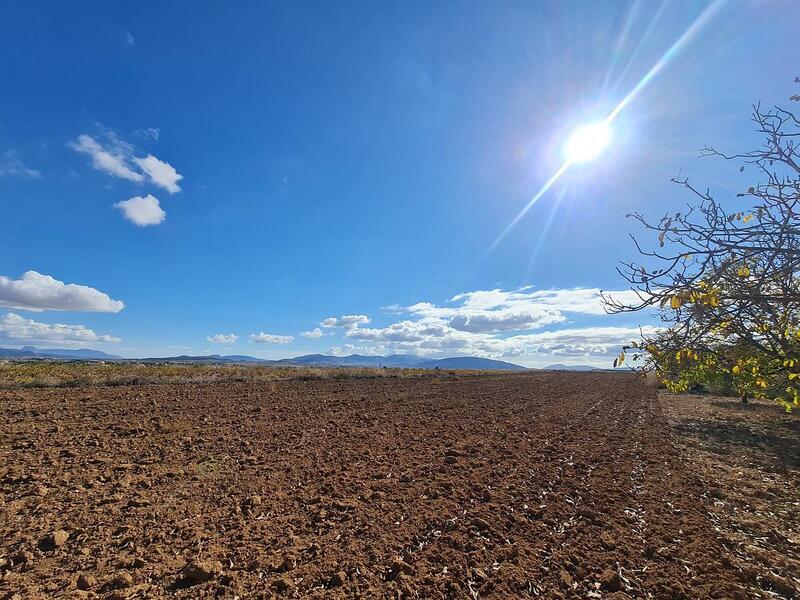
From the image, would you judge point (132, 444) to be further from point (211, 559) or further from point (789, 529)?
point (789, 529)

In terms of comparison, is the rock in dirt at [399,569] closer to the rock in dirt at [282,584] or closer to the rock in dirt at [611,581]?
the rock in dirt at [282,584]

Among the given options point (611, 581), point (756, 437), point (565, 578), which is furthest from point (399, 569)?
point (756, 437)

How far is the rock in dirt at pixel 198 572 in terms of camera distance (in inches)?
176

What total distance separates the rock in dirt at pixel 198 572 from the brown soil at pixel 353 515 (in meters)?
0.02

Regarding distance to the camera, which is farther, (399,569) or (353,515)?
(353,515)

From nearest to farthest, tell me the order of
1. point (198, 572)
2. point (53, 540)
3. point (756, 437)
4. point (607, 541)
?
point (198, 572) < point (53, 540) < point (607, 541) < point (756, 437)

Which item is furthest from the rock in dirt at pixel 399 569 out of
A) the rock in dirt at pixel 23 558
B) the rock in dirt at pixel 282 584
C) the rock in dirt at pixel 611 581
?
the rock in dirt at pixel 23 558

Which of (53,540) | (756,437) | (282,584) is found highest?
(53,540)

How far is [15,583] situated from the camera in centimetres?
430

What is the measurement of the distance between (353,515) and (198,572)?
243cm

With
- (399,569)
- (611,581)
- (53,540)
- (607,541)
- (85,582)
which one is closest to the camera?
(85,582)

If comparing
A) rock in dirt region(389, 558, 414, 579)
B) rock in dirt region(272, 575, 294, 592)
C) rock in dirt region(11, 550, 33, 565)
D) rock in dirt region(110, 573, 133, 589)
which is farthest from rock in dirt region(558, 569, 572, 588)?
rock in dirt region(11, 550, 33, 565)

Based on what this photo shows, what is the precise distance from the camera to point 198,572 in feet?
14.8

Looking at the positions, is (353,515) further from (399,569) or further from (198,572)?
(198,572)
